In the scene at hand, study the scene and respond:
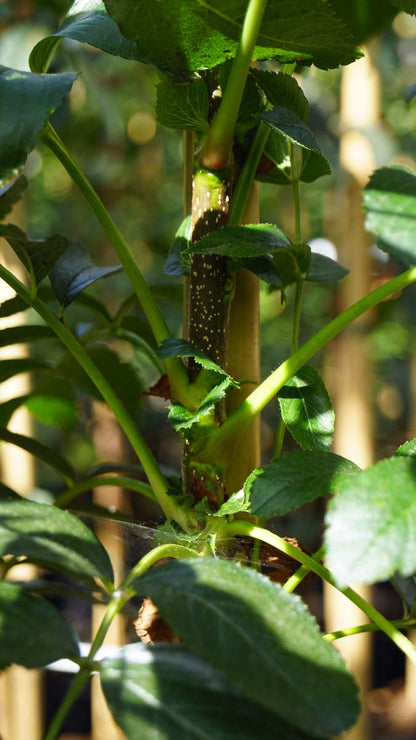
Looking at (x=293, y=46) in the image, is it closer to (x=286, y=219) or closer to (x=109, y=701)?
(x=109, y=701)

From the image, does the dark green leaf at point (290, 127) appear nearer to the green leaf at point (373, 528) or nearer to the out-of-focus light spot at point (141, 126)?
the green leaf at point (373, 528)

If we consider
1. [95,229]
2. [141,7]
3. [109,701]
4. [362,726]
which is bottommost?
[109,701]

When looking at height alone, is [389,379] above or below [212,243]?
above

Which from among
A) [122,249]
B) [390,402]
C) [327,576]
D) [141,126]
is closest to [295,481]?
[327,576]

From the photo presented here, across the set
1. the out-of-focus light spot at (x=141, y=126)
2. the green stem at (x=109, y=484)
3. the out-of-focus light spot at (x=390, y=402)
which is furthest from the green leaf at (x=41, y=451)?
the out-of-focus light spot at (x=141, y=126)

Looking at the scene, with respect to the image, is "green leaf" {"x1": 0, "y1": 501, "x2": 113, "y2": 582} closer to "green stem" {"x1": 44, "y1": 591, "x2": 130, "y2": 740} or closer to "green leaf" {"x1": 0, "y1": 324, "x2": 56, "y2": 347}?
"green stem" {"x1": 44, "y1": 591, "x2": 130, "y2": 740}

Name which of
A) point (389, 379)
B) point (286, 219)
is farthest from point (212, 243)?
point (286, 219)

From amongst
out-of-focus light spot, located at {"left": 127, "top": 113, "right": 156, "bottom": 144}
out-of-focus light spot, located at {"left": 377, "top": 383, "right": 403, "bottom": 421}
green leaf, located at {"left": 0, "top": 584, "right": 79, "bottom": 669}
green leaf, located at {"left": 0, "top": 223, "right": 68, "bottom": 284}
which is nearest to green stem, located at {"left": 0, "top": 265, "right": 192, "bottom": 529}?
green leaf, located at {"left": 0, "top": 223, "right": 68, "bottom": 284}
